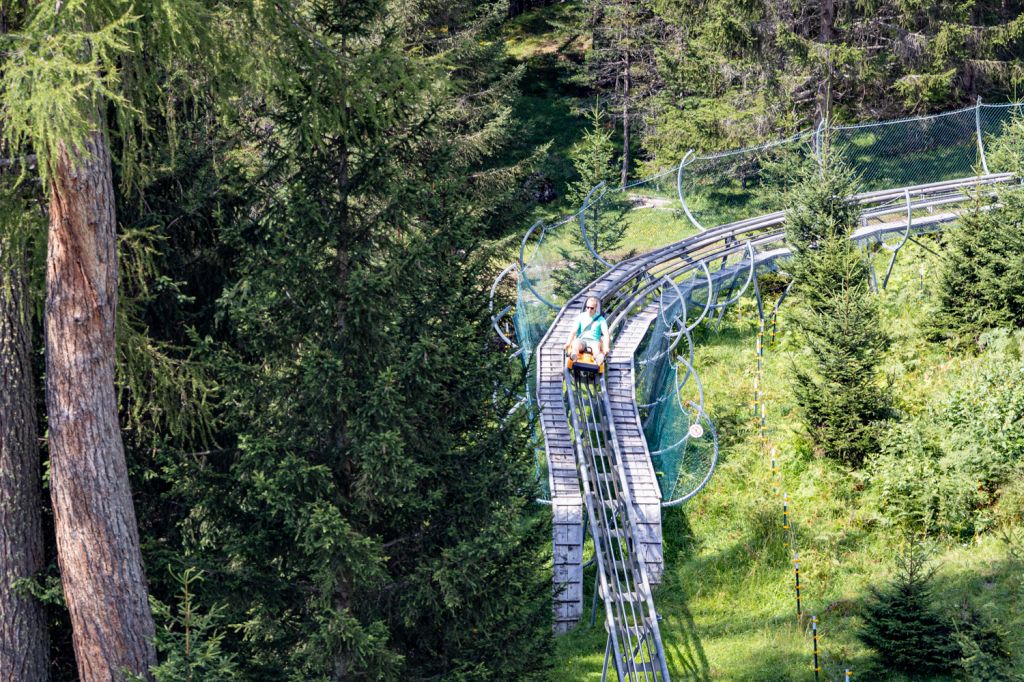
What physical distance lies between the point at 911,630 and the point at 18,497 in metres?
10.0

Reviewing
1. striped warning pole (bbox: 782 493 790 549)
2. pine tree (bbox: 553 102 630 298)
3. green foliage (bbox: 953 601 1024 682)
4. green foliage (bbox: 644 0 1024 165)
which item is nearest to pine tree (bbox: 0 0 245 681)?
green foliage (bbox: 953 601 1024 682)

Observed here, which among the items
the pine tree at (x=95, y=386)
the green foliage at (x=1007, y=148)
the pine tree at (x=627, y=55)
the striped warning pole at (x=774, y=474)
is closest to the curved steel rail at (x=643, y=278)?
the green foliage at (x=1007, y=148)

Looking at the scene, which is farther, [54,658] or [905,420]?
[905,420]

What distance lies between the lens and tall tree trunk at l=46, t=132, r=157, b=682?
749 cm

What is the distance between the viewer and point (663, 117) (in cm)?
3156

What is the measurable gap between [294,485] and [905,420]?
1180 cm

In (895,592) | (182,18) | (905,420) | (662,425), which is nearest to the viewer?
(182,18)

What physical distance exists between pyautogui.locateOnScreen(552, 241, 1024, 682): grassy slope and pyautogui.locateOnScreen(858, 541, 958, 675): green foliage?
0.34 m

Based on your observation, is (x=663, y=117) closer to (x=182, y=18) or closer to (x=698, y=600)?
(x=698, y=600)

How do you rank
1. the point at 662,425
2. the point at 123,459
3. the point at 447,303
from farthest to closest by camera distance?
the point at 662,425 → the point at 447,303 → the point at 123,459

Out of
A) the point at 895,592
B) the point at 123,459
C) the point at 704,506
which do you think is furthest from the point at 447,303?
the point at 704,506

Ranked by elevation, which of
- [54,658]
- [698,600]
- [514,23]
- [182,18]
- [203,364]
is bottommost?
[698,600]

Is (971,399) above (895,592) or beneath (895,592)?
above

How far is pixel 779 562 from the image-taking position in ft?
50.9
